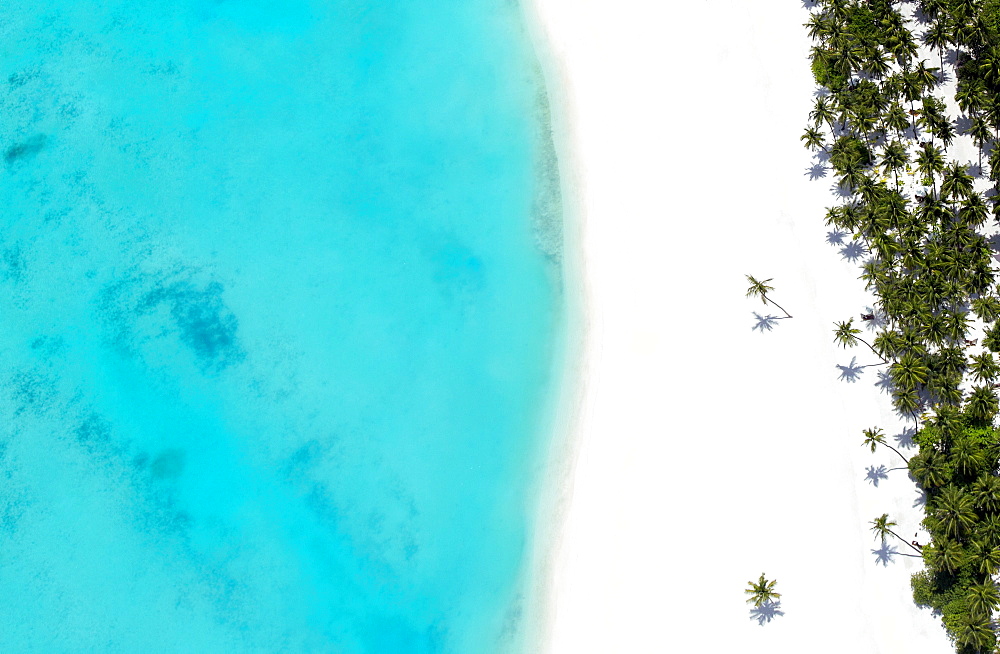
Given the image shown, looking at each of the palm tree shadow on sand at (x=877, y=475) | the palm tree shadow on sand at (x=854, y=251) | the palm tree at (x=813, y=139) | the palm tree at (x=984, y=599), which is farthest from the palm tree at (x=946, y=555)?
the palm tree at (x=813, y=139)

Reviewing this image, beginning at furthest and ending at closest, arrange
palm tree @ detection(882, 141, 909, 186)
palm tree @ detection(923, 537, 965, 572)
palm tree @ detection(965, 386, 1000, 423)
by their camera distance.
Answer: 1. palm tree @ detection(882, 141, 909, 186)
2. palm tree @ detection(965, 386, 1000, 423)
3. palm tree @ detection(923, 537, 965, 572)

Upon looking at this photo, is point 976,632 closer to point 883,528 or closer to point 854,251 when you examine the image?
point 883,528

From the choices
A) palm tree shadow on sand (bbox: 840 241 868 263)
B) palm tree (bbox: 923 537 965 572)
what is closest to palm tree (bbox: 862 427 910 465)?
palm tree (bbox: 923 537 965 572)

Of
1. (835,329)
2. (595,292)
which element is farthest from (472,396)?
(835,329)

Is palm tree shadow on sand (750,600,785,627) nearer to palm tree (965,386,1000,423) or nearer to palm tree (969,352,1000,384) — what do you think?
palm tree (965,386,1000,423)

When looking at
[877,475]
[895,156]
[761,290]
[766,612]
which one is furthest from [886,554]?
[895,156]
